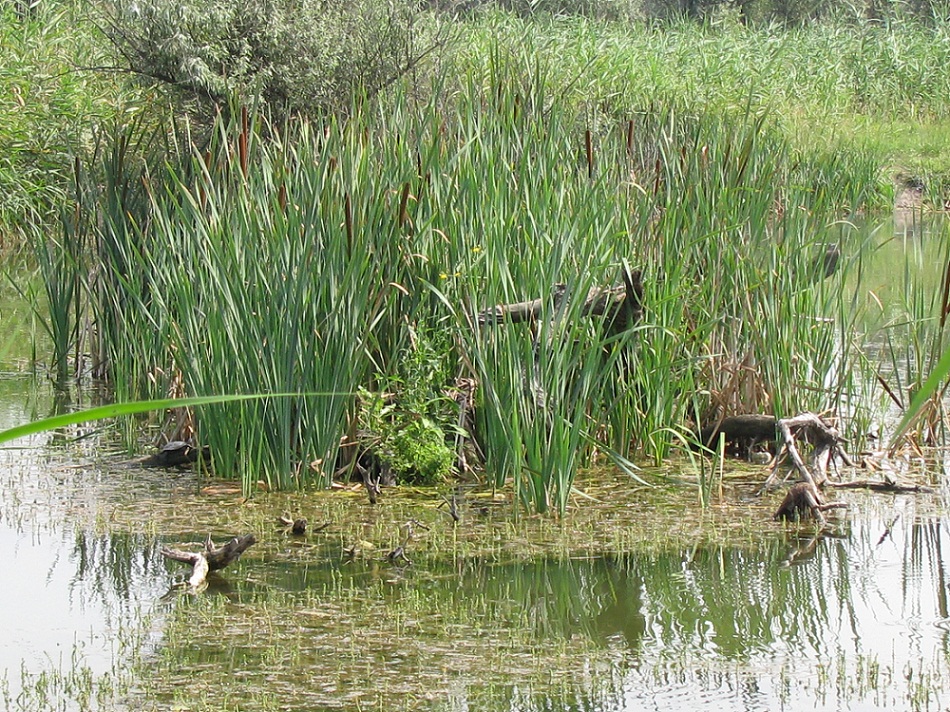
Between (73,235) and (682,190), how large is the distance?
3.33 meters

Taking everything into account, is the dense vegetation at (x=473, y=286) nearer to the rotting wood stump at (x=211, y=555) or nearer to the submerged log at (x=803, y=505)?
the submerged log at (x=803, y=505)

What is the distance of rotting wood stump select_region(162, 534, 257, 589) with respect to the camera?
13.3ft

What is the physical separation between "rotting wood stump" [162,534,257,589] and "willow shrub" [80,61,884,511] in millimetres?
830

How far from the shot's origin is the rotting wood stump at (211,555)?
4059 millimetres

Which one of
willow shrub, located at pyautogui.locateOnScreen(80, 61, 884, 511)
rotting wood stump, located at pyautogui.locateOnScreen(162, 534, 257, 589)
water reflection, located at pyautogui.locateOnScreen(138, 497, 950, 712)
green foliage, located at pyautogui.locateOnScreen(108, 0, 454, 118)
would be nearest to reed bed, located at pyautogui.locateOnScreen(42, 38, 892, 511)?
willow shrub, located at pyautogui.locateOnScreen(80, 61, 884, 511)

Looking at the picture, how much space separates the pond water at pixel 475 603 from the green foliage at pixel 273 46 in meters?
5.20

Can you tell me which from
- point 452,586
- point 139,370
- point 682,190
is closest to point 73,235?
point 139,370

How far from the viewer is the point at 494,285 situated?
4762mm

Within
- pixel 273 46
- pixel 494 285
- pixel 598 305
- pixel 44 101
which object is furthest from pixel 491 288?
pixel 44 101

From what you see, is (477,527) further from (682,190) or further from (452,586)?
(682,190)

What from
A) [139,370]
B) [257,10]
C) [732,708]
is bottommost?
[732,708]

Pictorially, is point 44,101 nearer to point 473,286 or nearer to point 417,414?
point 417,414

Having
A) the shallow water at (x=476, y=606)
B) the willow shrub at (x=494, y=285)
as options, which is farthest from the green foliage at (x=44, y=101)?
the shallow water at (x=476, y=606)

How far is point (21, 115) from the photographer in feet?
44.1
